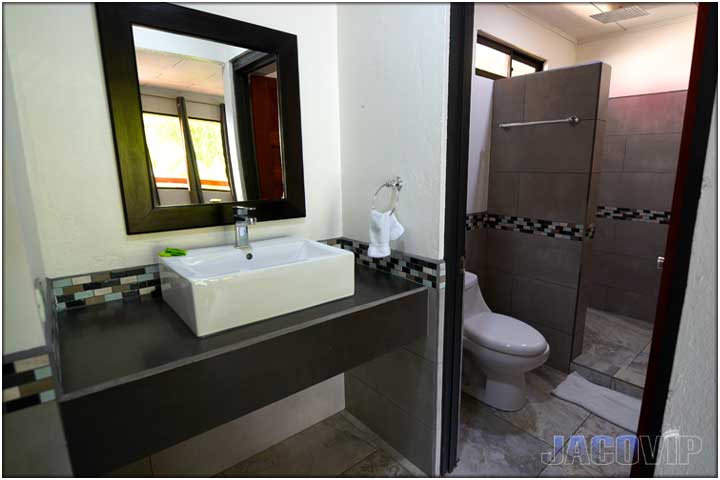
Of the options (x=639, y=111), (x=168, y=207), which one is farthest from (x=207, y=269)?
Result: (x=639, y=111)

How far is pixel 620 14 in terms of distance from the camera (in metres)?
2.49

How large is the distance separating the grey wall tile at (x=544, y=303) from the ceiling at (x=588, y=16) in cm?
181

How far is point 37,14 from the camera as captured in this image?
3.42 ft

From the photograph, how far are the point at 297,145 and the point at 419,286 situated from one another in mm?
799

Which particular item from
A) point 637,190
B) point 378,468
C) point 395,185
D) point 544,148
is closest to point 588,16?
point 544,148

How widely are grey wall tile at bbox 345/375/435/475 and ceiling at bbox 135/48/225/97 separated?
1.49 metres

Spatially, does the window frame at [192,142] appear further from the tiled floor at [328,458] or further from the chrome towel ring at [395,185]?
the tiled floor at [328,458]

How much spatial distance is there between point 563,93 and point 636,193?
128cm

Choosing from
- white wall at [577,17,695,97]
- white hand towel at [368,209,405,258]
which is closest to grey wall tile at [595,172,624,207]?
white wall at [577,17,695,97]

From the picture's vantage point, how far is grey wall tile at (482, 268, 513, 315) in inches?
96.9

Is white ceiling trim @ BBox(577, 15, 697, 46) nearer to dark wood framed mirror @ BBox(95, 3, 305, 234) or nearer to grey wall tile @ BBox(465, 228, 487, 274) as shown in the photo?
grey wall tile @ BBox(465, 228, 487, 274)

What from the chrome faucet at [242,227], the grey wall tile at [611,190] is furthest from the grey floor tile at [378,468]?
the grey wall tile at [611,190]

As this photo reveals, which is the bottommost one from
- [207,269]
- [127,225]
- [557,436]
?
[557,436]

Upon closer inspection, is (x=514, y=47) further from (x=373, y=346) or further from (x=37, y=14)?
(x=37, y=14)
